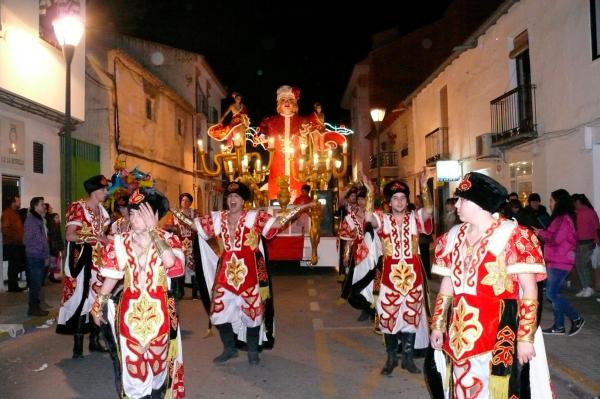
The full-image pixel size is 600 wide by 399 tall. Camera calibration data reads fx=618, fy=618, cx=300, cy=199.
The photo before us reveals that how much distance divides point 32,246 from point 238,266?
475 centimetres

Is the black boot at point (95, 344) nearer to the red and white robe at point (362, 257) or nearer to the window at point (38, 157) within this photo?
the red and white robe at point (362, 257)

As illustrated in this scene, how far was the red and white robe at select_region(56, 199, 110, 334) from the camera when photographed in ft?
22.9

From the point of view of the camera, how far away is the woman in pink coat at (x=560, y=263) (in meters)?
7.66

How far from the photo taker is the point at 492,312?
3.57 m

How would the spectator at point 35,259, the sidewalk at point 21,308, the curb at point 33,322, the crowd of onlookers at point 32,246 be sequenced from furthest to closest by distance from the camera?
1. the crowd of onlookers at point 32,246
2. the spectator at point 35,259
3. the sidewalk at point 21,308
4. the curb at point 33,322

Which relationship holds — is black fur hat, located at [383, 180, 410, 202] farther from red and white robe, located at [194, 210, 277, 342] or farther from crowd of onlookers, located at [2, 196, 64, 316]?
crowd of onlookers, located at [2, 196, 64, 316]

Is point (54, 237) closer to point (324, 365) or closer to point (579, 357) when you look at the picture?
point (324, 365)

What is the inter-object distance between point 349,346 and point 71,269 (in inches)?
134

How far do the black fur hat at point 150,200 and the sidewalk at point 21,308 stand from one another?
187 inches

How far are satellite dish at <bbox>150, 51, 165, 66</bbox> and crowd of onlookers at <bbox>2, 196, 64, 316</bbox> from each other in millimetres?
19096

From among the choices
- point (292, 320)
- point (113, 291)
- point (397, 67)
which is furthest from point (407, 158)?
point (113, 291)

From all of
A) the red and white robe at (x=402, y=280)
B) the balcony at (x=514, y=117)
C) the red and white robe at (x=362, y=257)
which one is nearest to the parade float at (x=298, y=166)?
the red and white robe at (x=362, y=257)

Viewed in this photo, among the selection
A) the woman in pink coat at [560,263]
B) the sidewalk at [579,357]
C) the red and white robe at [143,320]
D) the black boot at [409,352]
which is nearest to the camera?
the red and white robe at [143,320]

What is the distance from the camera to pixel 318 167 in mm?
13352
